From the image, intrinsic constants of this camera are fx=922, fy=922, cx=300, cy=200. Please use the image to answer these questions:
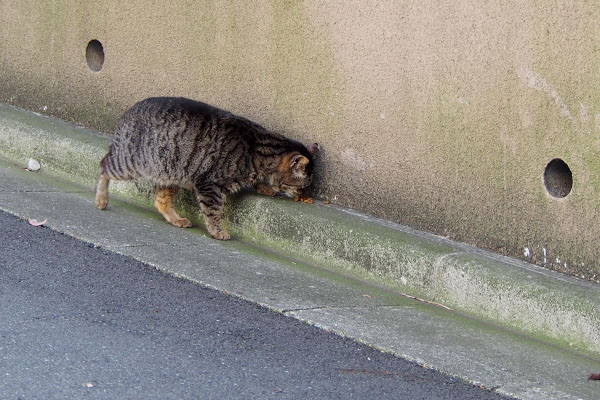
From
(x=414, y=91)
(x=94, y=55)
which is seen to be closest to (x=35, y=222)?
(x=94, y=55)

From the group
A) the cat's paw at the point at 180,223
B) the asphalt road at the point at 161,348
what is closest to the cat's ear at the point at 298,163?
the cat's paw at the point at 180,223

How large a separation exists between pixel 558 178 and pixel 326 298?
1.62 metres

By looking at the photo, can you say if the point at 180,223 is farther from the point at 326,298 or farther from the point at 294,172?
the point at 326,298

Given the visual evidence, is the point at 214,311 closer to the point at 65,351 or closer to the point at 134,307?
the point at 134,307

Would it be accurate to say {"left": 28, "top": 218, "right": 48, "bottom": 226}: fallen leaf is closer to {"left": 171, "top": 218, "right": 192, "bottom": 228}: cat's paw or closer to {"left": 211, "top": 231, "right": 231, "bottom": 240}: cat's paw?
{"left": 171, "top": 218, "right": 192, "bottom": 228}: cat's paw

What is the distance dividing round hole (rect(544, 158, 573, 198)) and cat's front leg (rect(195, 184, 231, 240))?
7.72 feet

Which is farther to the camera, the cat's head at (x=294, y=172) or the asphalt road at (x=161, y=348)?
the cat's head at (x=294, y=172)

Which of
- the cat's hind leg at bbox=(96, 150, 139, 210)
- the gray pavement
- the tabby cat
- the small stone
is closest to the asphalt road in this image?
the gray pavement

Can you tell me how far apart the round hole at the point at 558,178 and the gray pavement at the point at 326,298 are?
0.96 m

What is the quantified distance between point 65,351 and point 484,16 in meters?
3.28

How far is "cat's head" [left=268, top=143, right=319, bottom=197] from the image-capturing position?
6.71 m

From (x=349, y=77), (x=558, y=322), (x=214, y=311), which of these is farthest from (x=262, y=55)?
(x=558, y=322)

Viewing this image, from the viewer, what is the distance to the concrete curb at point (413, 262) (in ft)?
17.0

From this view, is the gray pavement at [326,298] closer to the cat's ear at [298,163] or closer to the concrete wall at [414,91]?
the cat's ear at [298,163]
